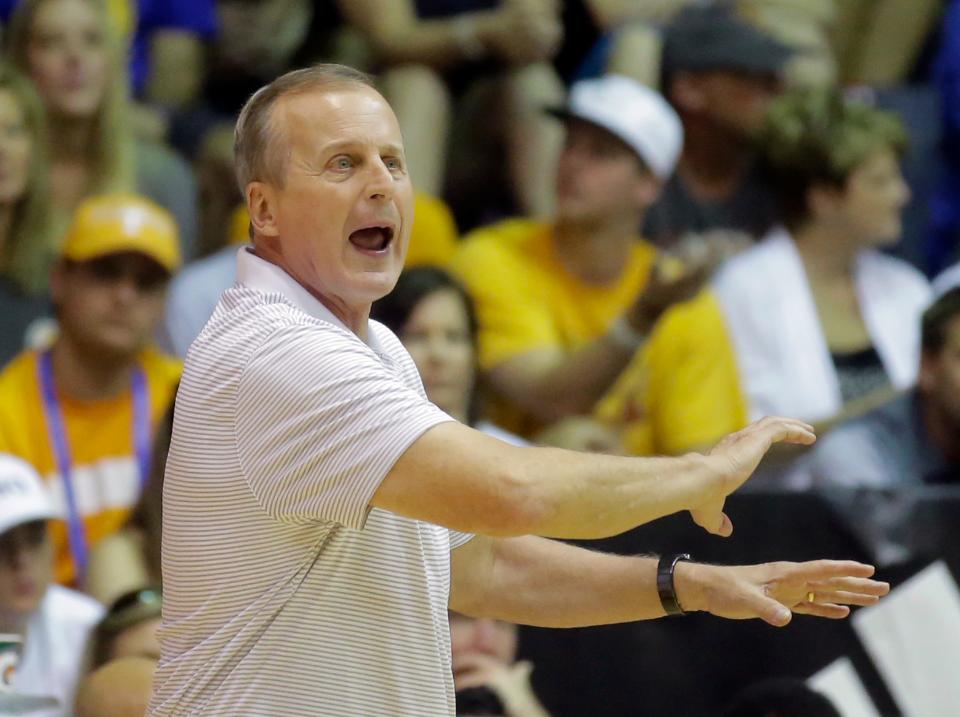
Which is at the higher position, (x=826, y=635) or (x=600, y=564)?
(x=600, y=564)

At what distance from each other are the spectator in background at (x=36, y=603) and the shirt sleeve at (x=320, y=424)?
1835mm

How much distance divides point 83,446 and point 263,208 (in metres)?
2.37

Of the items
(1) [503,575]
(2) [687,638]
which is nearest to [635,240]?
(2) [687,638]

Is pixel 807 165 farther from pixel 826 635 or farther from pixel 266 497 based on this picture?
pixel 266 497

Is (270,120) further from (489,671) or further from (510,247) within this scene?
(510,247)

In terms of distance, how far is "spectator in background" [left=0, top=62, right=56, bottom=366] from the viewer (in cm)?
502

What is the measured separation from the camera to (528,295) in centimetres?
509

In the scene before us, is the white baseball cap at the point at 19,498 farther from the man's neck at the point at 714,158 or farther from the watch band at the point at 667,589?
the man's neck at the point at 714,158

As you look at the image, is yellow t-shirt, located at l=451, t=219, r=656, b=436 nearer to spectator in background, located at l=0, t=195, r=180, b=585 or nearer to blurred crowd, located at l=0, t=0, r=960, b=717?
blurred crowd, located at l=0, t=0, r=960, b=717

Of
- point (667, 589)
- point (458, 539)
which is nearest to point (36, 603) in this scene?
point (458, 539)

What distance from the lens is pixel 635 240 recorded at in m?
5.35

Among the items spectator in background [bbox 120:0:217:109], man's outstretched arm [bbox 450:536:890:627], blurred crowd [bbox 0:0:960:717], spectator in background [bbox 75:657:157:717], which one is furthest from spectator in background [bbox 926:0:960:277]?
man's outstretched arm [bbox 450:536:890:627]

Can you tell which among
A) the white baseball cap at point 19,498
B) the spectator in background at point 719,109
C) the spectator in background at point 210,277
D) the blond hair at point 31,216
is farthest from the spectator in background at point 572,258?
the white baseball cap at point 19,498

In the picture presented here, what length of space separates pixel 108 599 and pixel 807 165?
2490mm
